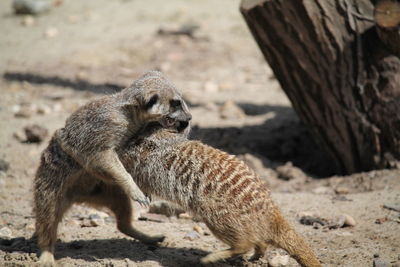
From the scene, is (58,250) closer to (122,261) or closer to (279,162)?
(122,261)

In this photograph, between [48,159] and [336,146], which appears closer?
[48,159]

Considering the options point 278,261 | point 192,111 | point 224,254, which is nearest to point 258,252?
point 278,261

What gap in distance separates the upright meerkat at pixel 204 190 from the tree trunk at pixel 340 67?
5.64 ft

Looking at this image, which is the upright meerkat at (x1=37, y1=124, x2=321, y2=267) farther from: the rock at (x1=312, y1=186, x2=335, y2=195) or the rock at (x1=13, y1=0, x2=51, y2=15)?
the rock at (x1=13, y1=0, x2=51, y2=15)

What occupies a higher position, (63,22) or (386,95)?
(63,22)

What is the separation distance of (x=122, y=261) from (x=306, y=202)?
1.75 meters

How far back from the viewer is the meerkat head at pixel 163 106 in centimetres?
373

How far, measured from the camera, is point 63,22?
10016mm

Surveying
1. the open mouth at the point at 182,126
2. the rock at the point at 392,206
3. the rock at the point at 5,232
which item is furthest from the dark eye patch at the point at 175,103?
the rock at the point at 392,206

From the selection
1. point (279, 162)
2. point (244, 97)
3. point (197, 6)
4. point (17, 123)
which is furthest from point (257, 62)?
point (17, 123)

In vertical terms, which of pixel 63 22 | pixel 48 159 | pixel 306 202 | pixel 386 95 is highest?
pixel 63 22

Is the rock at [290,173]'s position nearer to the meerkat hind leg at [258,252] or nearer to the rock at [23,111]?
the meerkat hind leg at [258,252]

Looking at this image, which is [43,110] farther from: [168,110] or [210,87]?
[168,110]

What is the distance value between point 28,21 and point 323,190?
22.3 ft
